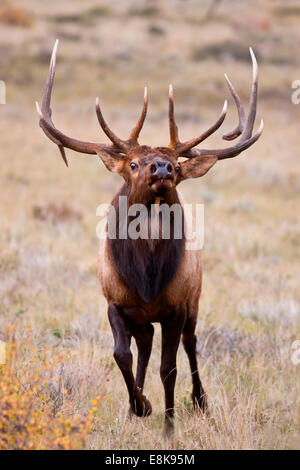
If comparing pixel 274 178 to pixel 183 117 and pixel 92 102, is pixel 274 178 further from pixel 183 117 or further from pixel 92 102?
pixel 92 102

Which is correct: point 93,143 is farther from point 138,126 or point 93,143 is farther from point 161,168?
point 161,168

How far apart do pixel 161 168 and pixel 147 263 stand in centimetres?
74

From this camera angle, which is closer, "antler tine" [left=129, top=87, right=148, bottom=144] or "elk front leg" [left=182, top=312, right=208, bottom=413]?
"antler tine" [left=129, top=87, right=148, bottom=144]

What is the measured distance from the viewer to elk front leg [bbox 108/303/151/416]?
515cm

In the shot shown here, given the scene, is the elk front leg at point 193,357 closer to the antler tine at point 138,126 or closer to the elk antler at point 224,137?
the elk antler at point 224,137

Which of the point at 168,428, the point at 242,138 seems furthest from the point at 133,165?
the point at 168,428

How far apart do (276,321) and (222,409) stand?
8.34ft

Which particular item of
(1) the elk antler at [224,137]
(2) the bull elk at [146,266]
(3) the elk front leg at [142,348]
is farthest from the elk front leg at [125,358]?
(1) the elk antler at [224,137]

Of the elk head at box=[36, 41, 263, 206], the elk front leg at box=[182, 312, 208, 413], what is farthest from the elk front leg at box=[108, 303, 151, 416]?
the elk head at box=[36, 41, 263, 206]

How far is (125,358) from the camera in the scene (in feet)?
16.9

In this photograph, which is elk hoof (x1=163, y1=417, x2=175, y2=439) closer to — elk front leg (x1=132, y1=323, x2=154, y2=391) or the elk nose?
elk front leg (x1=132, y1=323, x2=154, y2=391)

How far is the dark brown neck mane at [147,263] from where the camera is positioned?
5.15 metres

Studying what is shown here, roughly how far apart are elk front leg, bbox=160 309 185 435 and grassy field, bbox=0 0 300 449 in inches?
7.9

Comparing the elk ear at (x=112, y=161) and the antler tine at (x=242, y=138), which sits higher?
the antler tine at (x=242, y=138)
